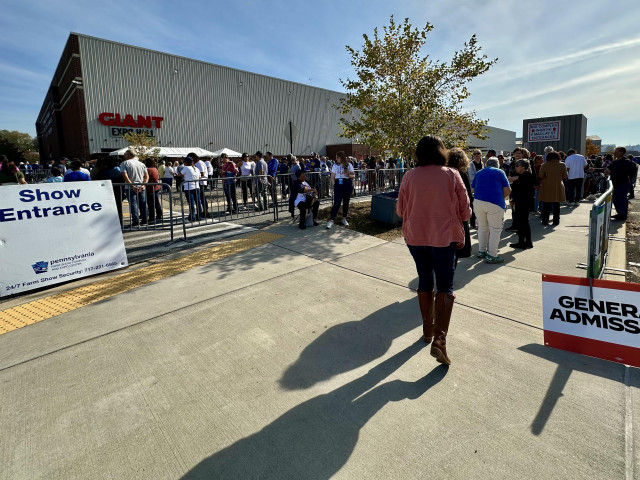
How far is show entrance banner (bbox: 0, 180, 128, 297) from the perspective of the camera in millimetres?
4727

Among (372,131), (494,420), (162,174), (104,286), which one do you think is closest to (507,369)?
(494,420)

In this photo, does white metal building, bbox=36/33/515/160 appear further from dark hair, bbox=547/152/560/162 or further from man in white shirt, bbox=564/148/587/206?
dark hair, bbox=547/152/560/162

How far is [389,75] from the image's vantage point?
10.0 m

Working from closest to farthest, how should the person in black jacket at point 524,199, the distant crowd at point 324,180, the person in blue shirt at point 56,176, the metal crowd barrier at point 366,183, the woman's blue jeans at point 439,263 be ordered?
the woman's blue jeans at point 439,263 < the person in black jacket at point 524,199 < the distant crowd at point 324,180 < the person in blue shirt at point 56,176 < the metal crowd barrier at point 366,183

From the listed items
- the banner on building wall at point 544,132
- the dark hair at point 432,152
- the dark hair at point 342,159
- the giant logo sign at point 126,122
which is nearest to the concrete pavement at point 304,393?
the dark hair at point 432,152

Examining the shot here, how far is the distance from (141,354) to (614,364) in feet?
13.9

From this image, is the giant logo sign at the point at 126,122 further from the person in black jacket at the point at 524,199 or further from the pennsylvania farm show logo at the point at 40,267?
the person in black jacket at the point at 524,199

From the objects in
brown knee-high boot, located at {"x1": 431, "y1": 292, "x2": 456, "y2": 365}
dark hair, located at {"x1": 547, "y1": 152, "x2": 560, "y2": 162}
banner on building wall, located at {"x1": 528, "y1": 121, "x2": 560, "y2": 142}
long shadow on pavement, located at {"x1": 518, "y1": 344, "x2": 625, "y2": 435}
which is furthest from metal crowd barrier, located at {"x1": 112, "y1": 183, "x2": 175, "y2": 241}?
banner on building wall, located at {"x1": 528, "y1": 121, "x2": 560, "y2": 142}

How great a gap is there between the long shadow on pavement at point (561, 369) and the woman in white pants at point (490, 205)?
9.41 feet

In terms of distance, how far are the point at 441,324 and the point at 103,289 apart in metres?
4.63

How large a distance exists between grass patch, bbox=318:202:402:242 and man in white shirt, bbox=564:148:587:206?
7390 mm

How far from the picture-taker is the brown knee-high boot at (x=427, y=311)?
3.28m

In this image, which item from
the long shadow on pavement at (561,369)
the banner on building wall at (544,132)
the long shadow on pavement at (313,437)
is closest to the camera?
the long shadow on pavement at (313,437)

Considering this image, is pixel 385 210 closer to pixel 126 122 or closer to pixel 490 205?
pixel 490 205
